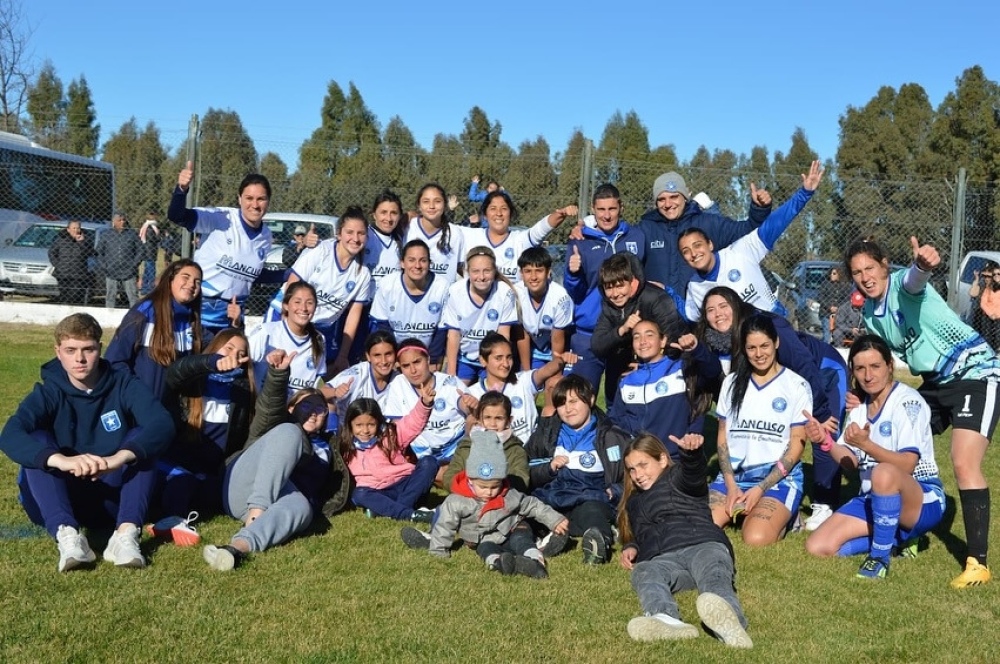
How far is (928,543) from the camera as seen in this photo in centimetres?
584

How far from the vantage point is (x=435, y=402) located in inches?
261

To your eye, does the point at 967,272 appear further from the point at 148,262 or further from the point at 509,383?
the point at 148,262

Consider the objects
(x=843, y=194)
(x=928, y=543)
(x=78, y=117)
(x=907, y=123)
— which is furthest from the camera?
(x=78, y=117)

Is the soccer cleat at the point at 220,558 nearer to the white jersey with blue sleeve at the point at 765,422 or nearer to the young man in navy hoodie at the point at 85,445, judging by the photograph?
the young man in navy hoodie at the point at 85,445

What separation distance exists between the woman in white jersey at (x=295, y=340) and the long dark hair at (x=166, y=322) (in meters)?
0.45

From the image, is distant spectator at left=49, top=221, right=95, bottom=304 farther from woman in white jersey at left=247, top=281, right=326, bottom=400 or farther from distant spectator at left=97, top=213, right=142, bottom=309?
woman in white jersey at left=247, top=281, right=326, bottom=400

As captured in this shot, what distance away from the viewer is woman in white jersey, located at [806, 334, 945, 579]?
17.4 feet

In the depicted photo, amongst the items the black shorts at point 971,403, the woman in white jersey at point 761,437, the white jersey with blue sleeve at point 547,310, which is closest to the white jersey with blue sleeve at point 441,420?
the white jersey with blue sleeve at point 547,310

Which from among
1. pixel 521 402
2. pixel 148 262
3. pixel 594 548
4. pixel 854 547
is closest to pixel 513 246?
pixel 521 402

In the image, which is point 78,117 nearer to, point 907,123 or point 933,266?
point 907,123

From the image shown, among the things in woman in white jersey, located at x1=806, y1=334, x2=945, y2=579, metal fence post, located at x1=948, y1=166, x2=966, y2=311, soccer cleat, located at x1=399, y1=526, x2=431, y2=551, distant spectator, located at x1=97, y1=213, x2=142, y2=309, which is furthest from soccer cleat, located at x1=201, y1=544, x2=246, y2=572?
distant spectator, located at x1=97, y1=213, x2=142, y2=309

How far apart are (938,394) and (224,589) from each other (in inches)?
152

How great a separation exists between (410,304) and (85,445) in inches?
119

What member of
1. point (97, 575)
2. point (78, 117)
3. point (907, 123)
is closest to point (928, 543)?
point (97, 575)
